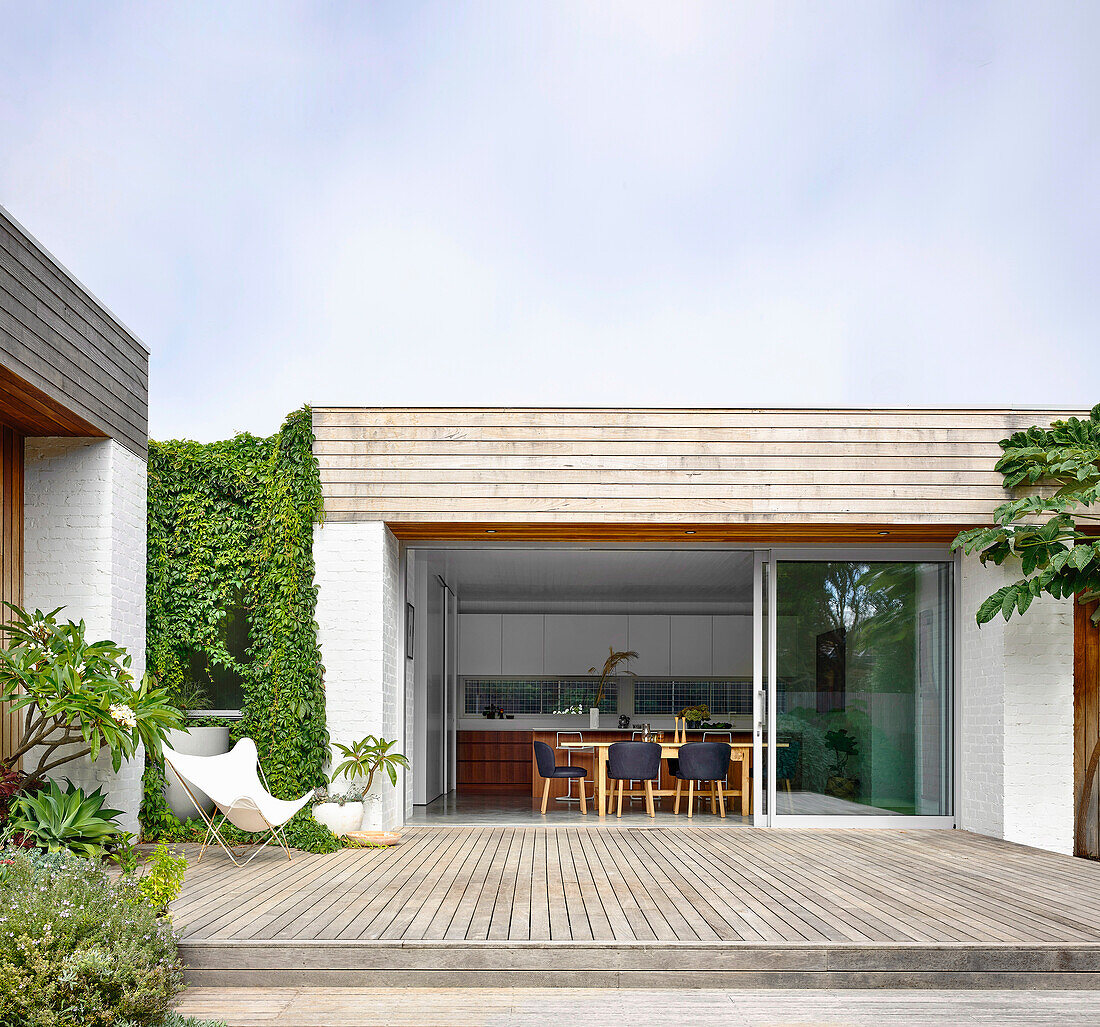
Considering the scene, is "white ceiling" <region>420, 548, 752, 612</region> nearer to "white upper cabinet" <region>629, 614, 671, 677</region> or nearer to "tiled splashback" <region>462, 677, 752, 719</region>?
"white upper cabinet" <region>629, 614, 671, 677</region>

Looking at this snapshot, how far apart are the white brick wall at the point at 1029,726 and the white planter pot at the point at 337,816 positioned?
15.5ft

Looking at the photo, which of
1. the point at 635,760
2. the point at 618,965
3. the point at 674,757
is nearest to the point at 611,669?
the point at 674,757

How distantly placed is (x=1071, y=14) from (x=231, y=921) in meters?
21.6

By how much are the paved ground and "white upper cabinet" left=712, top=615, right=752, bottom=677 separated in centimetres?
1011

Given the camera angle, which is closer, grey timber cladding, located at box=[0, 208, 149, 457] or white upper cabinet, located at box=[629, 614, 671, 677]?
grey timber cladding, located at box=[0, 208, 149, 457]

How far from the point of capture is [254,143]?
837 inches

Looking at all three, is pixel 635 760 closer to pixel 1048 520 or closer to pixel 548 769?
pixel 548 769

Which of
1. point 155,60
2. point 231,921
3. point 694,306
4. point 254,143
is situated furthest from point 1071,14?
point 231,921

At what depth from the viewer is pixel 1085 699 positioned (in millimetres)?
7680

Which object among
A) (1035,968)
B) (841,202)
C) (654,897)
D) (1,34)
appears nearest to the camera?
(1035,968)

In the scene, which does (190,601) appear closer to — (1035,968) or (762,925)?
(762,925)

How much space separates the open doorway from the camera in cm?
1123

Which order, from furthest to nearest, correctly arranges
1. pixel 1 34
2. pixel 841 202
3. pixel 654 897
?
pixel 841 202
pixel 1 34
pixel 654 897

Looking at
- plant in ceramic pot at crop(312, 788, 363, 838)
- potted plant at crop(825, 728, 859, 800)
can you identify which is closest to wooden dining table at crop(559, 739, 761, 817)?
potted plant at crop(825, 728, 859, 800)
